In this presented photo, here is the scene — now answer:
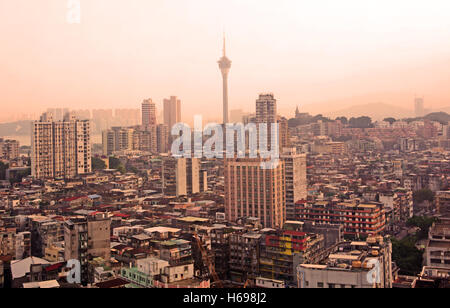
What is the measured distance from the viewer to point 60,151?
713cm

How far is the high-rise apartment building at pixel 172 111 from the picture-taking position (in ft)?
15.1

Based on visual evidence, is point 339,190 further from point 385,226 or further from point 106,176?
point 106,176

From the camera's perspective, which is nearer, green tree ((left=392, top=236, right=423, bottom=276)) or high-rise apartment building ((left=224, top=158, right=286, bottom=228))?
green tree ((left=392, top=236, right=423, bottom=276))

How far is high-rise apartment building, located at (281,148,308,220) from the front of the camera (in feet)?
19.4

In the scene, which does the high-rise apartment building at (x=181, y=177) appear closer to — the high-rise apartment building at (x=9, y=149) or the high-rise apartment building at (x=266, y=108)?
the high-rise apartment building at (x=266, y=108)

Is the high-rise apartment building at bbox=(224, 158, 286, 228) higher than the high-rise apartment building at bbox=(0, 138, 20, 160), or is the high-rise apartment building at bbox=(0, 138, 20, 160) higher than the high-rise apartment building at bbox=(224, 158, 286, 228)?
the high-rise apartment building at bbox=(0, 138, 20, 160)

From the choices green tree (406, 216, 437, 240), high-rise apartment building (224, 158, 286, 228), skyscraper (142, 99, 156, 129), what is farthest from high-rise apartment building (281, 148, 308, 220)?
skyscraper (142, 99, 156, 129)

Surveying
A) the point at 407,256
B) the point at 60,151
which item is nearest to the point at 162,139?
the point at 60,151

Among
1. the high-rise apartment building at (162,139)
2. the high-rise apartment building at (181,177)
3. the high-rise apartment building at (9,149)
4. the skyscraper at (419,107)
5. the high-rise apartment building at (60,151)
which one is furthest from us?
the high-rise apartment building at (60,151)

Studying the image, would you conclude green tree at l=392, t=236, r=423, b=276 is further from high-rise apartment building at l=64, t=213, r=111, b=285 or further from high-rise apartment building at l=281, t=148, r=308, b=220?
high-rise apartment building at l=64, t=213, r=111, b=285

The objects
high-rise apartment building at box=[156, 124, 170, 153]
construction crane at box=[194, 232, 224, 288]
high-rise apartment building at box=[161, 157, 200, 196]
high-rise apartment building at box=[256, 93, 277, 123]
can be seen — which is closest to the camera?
construction crane at box=[194, 232, 224, 288]

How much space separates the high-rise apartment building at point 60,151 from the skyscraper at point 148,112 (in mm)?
1457

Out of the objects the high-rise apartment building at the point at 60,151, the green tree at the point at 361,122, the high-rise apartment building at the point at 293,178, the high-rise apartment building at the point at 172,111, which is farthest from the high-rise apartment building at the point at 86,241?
the green tree at the point at 361,122

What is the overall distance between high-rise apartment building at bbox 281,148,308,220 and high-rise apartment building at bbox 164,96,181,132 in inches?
74.2
